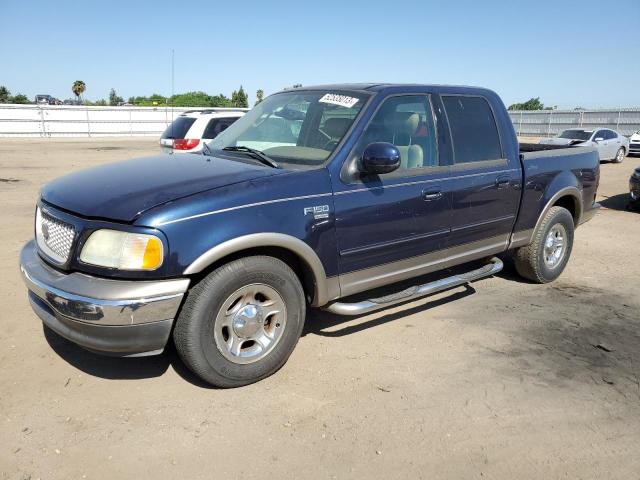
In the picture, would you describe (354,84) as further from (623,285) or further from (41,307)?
(623,285)

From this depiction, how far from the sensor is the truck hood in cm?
298

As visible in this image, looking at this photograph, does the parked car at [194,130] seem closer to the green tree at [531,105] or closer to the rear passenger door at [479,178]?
the rear passenger door at [479,178]

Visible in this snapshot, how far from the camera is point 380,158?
11.5 ft

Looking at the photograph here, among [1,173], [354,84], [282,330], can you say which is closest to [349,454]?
[282,330]

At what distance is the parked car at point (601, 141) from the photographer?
20.1m

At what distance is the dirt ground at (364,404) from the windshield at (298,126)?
4.72 ft

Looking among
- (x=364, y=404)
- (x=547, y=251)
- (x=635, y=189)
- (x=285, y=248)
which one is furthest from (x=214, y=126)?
(x=364, y=404)

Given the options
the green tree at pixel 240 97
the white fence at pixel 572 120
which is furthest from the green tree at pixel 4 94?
the white fence at pixel 572 120

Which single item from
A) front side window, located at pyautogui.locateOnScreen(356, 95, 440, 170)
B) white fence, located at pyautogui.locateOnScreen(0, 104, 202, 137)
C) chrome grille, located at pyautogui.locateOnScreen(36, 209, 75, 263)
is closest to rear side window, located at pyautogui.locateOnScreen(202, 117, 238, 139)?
front side window, located at pyautogui.locateOnScreen(356, 95, 440, 170)

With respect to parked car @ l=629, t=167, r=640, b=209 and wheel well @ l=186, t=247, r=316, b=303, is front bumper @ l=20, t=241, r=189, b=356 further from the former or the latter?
parked car @ l=629, t=167, r=640, b=209

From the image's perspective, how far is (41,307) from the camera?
10.6ft

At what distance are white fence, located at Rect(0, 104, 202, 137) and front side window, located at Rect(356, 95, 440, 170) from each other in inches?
1071

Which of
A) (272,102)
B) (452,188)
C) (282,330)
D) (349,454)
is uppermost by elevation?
(272,102)

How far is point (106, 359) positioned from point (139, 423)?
0.86 metres
